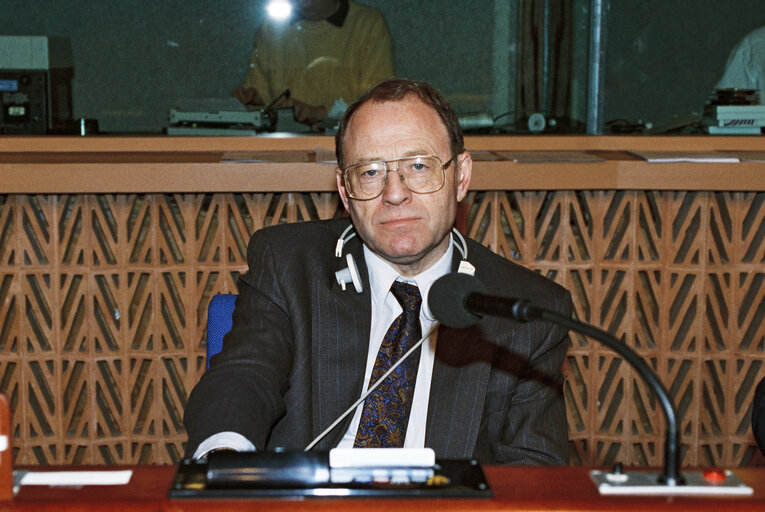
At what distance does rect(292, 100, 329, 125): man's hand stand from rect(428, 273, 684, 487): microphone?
2890mm

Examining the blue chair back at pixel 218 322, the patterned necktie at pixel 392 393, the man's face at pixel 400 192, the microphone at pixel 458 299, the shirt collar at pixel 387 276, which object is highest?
the man's face at pixel 400 192

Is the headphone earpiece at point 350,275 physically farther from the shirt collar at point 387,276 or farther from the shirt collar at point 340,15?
the shirt collar at point 340,15

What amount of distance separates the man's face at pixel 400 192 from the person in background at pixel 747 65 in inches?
113

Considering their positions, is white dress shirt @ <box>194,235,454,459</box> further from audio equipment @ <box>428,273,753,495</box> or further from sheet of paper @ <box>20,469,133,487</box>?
sheet of paper @ <box>20,469,133,487</box>

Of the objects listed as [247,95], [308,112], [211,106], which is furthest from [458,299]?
[247,95]

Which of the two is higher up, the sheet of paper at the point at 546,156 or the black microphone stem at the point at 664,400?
the sheet of paper at the point at 546,156

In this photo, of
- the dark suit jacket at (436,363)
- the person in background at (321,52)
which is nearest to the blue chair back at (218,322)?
the dark suit jacket at (436,363)

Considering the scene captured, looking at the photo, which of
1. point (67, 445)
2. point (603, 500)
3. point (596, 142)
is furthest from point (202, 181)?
point (603, 500)

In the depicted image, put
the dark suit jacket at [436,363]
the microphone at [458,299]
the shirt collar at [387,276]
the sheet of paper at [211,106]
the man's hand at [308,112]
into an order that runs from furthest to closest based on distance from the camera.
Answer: the man's hand at [308,112] < the sheet of paper at [211,106] < the shirt collar at [387,276] < the dark suit jacket at [436,363] < the microphone at [458,299]

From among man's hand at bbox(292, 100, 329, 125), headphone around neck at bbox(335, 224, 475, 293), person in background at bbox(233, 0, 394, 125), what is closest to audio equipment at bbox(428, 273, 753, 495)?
headphone around neck at bbox(335, 224, 475, 293)

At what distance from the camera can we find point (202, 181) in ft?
9.19

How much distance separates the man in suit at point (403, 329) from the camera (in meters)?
1.72

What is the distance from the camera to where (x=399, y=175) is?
1.75m

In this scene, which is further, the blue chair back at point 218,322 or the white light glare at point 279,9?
the white light glare at point 279,9
